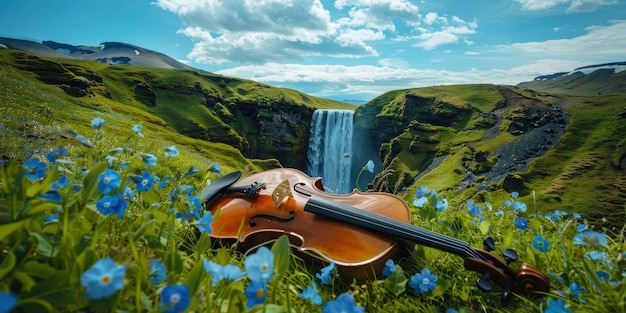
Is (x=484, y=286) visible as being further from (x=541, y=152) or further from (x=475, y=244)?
(x=541, y=152)

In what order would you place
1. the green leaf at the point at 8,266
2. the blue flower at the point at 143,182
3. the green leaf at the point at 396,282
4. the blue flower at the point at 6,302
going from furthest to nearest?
1. the green leaf at the point at 396,282
2. the blue flower at the point at 143,182
3. the green leaf at the point at 8,266
4. the blue flower at the point at 6,302

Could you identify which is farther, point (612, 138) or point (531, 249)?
point (612, 138)

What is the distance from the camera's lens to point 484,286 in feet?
6.04

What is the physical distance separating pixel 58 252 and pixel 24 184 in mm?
249

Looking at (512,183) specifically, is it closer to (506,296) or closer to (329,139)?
(329,139)

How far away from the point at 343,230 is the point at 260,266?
1.58 m

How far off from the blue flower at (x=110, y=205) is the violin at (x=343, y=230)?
1.30ft

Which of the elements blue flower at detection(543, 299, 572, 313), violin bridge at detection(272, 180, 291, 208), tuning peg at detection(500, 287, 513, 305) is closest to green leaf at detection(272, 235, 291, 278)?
blue flower at detection(543, 299, 572, 313)

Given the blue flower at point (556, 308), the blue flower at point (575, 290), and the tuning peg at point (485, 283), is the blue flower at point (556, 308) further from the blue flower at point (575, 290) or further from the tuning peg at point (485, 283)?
the tuning peg at point (485, 283)

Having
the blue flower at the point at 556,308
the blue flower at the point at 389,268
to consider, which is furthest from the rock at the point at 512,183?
the blue flower at the point at 556,308

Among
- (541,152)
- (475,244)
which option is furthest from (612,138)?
(475,244)

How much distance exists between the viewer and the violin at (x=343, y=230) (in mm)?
1921

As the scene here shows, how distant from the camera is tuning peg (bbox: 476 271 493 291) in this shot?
182cm

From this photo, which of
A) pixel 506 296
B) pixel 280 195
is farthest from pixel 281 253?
pixel 280 195
